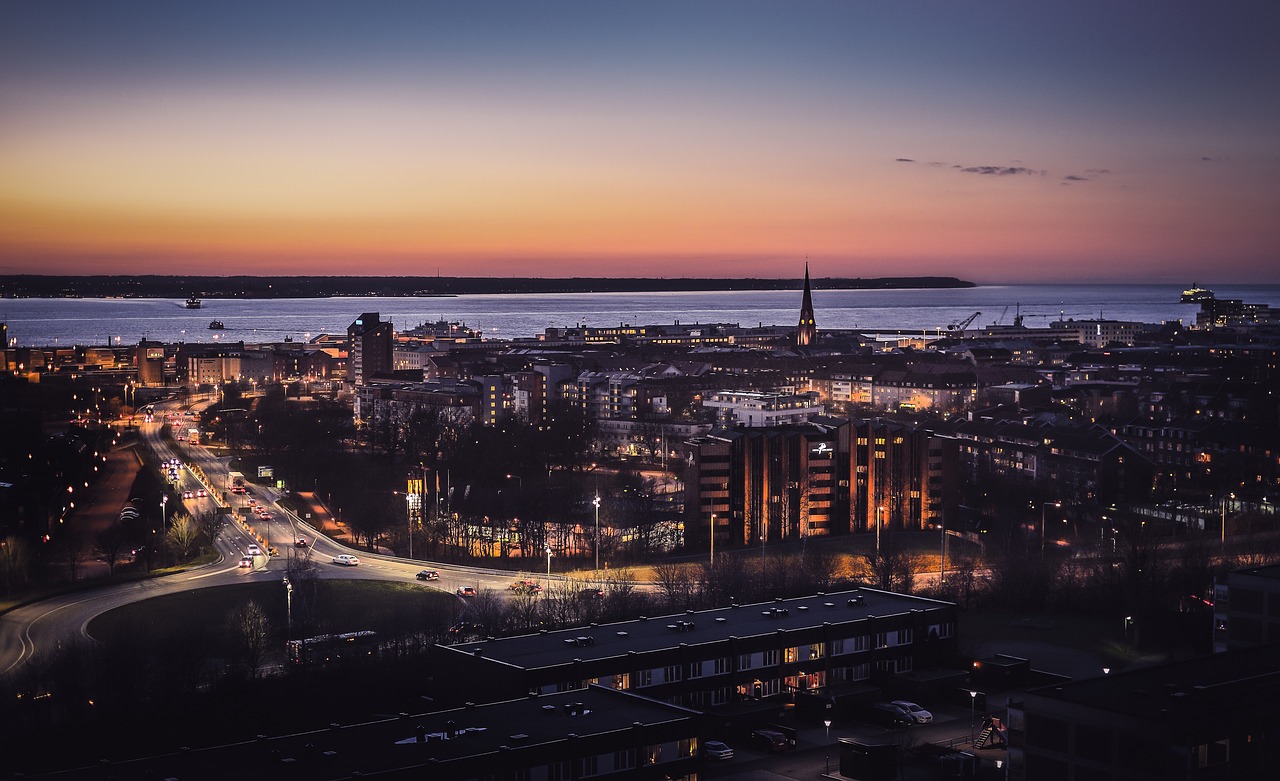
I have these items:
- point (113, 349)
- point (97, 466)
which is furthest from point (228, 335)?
point (97, 466)

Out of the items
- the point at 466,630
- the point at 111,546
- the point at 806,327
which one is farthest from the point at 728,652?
the point at 806,327

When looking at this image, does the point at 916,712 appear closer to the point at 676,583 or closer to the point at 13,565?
the point at 676,583

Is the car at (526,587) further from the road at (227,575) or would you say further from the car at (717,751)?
the car at (717,751)

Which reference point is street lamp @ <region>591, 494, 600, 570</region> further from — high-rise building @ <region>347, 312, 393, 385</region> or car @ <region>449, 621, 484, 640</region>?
high-rise building @ <region>347, 312, 393, 385</region>

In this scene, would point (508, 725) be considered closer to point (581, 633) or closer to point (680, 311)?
point (581, 633)

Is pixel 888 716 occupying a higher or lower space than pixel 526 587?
lower

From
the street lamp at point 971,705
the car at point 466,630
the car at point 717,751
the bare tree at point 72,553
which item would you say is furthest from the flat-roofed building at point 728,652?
the bare tree at point 72,553
